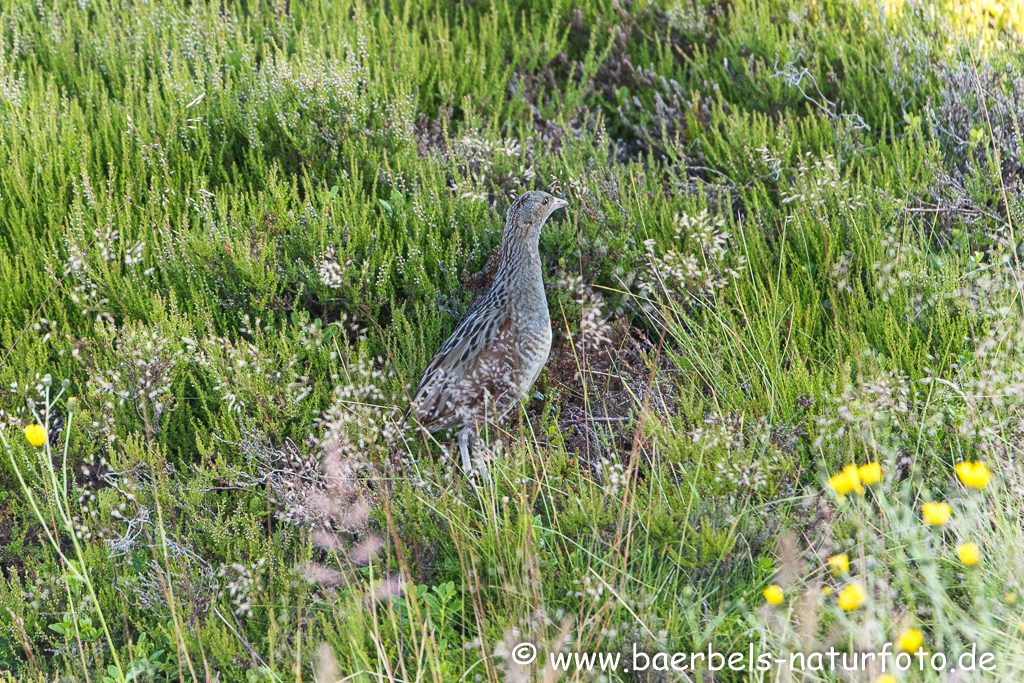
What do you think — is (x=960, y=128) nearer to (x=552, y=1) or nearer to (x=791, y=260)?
(x=791, y=260)

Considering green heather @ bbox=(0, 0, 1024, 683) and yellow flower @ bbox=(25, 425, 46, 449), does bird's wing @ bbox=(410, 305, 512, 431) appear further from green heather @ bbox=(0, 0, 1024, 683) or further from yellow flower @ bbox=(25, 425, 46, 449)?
yellow flower @ bbox=(25, 425, 46, 449)

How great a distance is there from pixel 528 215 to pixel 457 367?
723 mm

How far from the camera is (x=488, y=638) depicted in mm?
2354

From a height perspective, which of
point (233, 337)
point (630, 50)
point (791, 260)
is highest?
point (630, 50)

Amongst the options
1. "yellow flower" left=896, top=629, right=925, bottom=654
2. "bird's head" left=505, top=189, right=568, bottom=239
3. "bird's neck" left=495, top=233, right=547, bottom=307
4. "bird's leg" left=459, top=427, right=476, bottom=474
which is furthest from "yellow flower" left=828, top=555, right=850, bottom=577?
"bird's head" left=505, top=189, right=568, bottom=239

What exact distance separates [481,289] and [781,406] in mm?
1433

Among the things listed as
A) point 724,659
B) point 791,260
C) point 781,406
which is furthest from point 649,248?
point 724,659

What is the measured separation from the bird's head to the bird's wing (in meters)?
0.36

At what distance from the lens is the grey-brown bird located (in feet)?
10.3

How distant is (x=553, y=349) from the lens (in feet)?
11.8

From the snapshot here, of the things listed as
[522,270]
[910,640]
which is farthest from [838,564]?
[522,270]

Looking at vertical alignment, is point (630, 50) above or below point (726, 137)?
above

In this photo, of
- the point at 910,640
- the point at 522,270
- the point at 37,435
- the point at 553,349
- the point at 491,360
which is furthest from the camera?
the point at 553,349

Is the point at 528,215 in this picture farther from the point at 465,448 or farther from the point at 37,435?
the point at 37,435
